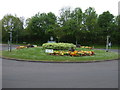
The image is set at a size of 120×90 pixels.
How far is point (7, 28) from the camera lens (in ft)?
141

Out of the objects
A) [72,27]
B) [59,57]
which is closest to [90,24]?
[72,27]

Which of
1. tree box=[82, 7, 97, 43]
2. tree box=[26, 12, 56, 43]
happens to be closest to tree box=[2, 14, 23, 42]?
tree box=[26, 12, 56, 43]

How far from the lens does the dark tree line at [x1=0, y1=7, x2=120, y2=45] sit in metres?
33.5

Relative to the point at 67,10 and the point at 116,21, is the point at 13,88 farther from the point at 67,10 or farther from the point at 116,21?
the point at 116,21

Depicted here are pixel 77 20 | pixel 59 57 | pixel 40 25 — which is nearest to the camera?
pixel 59 57

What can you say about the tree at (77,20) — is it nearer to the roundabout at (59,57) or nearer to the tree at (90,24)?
the tree at (90,24)

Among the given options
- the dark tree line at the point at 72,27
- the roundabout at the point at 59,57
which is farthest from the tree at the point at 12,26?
the roundabout at the point at 59,57

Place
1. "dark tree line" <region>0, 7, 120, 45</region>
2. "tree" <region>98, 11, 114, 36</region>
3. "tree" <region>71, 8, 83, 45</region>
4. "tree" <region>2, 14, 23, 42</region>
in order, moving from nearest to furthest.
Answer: "tree" <region>71, 8, 83, 45</region>
"dark tree line" <region>0, 7, 120, 45</region>
"tree" <region>98, 11, 114, 36</region>
"tree" <region>2, 14, 23, 42</region>

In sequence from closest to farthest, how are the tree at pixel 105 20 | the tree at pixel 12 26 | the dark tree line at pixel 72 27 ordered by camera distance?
1. the dark tree line at pixel 72 27
2. the tree at pixel 105 20
3. the tree at pixel 12 26

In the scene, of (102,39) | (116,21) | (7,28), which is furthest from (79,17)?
(7,28)

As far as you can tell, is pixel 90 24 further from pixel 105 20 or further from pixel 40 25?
pixel 40 25

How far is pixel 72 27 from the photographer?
32688mm

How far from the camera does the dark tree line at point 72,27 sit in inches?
1320

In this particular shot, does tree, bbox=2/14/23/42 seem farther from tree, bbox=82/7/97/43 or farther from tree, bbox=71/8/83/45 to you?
tree, bbox=82/7/97/43
